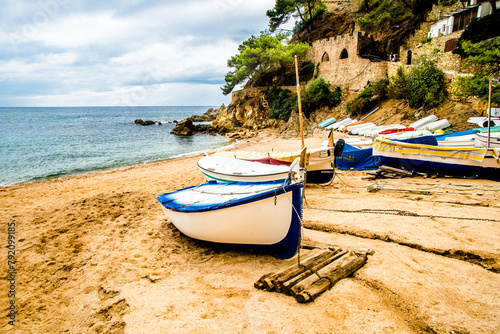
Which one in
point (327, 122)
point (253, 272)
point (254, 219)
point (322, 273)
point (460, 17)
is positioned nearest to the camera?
point (322, 273)

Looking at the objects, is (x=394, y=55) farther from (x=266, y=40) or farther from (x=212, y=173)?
(x=212, y=173)

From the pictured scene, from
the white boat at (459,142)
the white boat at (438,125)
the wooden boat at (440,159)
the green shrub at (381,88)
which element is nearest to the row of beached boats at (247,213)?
the wooden boat at (440,159)

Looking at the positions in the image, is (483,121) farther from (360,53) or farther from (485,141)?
(360,53)

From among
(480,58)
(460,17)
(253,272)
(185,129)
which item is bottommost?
(253,272)

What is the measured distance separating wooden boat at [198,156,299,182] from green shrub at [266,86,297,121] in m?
21.9

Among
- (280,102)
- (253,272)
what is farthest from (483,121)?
(280,102)

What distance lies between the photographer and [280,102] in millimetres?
31234

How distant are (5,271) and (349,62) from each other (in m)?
28.9

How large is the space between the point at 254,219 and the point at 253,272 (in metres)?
0.90

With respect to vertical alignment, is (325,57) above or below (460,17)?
below

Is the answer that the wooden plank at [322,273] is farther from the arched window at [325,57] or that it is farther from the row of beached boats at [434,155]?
the arched window at [325,57]

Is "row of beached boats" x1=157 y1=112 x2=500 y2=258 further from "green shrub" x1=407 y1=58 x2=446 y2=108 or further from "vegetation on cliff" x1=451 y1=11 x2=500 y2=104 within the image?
"green shrub" x1=407 y1=58 x2=446 y2=108

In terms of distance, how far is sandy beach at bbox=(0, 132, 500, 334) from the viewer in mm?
3135

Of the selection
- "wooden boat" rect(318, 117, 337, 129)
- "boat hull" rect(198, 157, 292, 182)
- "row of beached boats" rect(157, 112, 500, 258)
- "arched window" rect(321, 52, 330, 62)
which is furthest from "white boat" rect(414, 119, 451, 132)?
"arched window" rect(321, 52, 330, 62)
